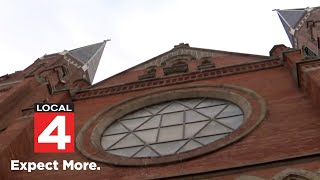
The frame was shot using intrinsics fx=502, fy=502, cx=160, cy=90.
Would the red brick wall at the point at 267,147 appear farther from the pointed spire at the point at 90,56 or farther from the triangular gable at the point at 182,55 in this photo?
the pointed spire at the point at 90,56

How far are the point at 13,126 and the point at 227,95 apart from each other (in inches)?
206

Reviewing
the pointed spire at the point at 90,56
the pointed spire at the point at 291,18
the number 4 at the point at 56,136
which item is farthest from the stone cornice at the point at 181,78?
the pointed spire at the point at 291,18

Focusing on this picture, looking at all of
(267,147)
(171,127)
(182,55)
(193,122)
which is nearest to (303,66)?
(193,122)

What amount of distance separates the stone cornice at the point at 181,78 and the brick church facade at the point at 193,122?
3 cm

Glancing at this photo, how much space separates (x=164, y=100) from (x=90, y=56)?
55.0ft

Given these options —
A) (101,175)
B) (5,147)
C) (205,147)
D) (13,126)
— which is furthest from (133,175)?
(13,126)

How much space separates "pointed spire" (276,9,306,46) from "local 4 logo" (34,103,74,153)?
2017 centimetres

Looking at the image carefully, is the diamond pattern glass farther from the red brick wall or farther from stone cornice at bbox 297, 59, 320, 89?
stone cornice at bbox 297, 59, 320, 89

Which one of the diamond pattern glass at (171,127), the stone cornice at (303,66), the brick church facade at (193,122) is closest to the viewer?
the brick church facade at (193,122)

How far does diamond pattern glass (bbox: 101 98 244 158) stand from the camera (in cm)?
1097

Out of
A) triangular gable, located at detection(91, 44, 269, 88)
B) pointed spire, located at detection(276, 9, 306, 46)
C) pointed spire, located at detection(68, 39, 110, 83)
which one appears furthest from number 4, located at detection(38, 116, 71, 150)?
pointed spire, located at detection(276, 9, 306, 46)

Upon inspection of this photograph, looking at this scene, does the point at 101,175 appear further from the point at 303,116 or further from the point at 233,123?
the point at 303,116

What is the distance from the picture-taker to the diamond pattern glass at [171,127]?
10973mm

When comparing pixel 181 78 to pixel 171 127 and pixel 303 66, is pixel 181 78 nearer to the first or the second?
pixel 171 127
